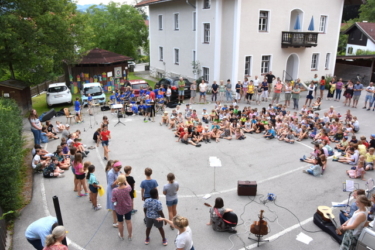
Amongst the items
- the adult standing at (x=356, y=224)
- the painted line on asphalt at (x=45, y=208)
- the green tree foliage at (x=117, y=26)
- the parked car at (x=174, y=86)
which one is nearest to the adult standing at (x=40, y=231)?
the painted line on asphalt at (x=45, y=208)

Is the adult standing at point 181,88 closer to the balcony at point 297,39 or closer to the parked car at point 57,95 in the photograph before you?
the parked car at point 57,95

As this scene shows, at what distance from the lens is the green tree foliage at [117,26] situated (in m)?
39.8

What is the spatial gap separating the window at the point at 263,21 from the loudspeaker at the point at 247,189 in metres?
18.2

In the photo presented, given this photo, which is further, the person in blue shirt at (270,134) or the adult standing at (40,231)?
the person in blue shirt at (270,134)

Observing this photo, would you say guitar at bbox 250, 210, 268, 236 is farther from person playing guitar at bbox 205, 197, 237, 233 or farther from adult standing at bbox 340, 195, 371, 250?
adult standing at bbox 340, 195, 371, 250

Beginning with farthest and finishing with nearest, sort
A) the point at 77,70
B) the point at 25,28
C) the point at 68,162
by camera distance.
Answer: the point at 77,70 < the point at 25,28 < the point at 68,162

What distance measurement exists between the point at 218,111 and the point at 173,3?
16133 millimetres

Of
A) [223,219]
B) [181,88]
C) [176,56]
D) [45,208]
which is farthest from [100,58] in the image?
[223,219]

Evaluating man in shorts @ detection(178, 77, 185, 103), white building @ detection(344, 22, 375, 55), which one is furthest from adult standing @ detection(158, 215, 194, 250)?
white building @ detection(344, 22, 375, 55)

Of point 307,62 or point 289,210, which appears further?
point 307,62

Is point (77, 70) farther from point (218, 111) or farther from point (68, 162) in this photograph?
point (68, 162)

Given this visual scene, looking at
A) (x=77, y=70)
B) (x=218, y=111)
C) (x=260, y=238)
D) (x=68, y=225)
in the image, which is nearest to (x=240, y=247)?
(x=260, y=238)

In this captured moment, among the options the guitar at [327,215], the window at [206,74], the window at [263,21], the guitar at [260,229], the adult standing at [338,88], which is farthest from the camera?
the window at [206,74]

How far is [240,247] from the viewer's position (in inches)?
300
